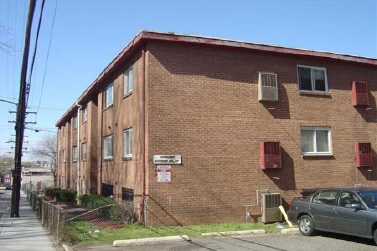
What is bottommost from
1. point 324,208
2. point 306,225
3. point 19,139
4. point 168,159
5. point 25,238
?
point 25,238

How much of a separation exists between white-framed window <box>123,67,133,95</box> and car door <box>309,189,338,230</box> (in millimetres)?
8262

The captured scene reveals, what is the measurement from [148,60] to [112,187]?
774 centimetres

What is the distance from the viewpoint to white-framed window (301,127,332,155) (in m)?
16.1

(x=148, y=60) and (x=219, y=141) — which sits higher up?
(x=148, y=60)

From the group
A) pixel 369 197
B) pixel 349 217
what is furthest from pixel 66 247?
pixel 369 197

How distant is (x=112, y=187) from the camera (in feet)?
63.7

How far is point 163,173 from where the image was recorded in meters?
13.5

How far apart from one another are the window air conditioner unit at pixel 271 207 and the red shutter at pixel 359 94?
5455 millimetres

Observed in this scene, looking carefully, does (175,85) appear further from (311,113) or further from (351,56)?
(351,56)

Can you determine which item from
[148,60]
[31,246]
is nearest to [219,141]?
[148,60]

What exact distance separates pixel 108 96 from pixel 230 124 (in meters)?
8.24

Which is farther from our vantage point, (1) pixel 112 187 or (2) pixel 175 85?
(1) pixel 112 187

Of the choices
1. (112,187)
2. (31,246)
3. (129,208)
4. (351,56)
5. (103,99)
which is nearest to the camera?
(31,246)

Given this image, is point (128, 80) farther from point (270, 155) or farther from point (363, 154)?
point (363, 154)
